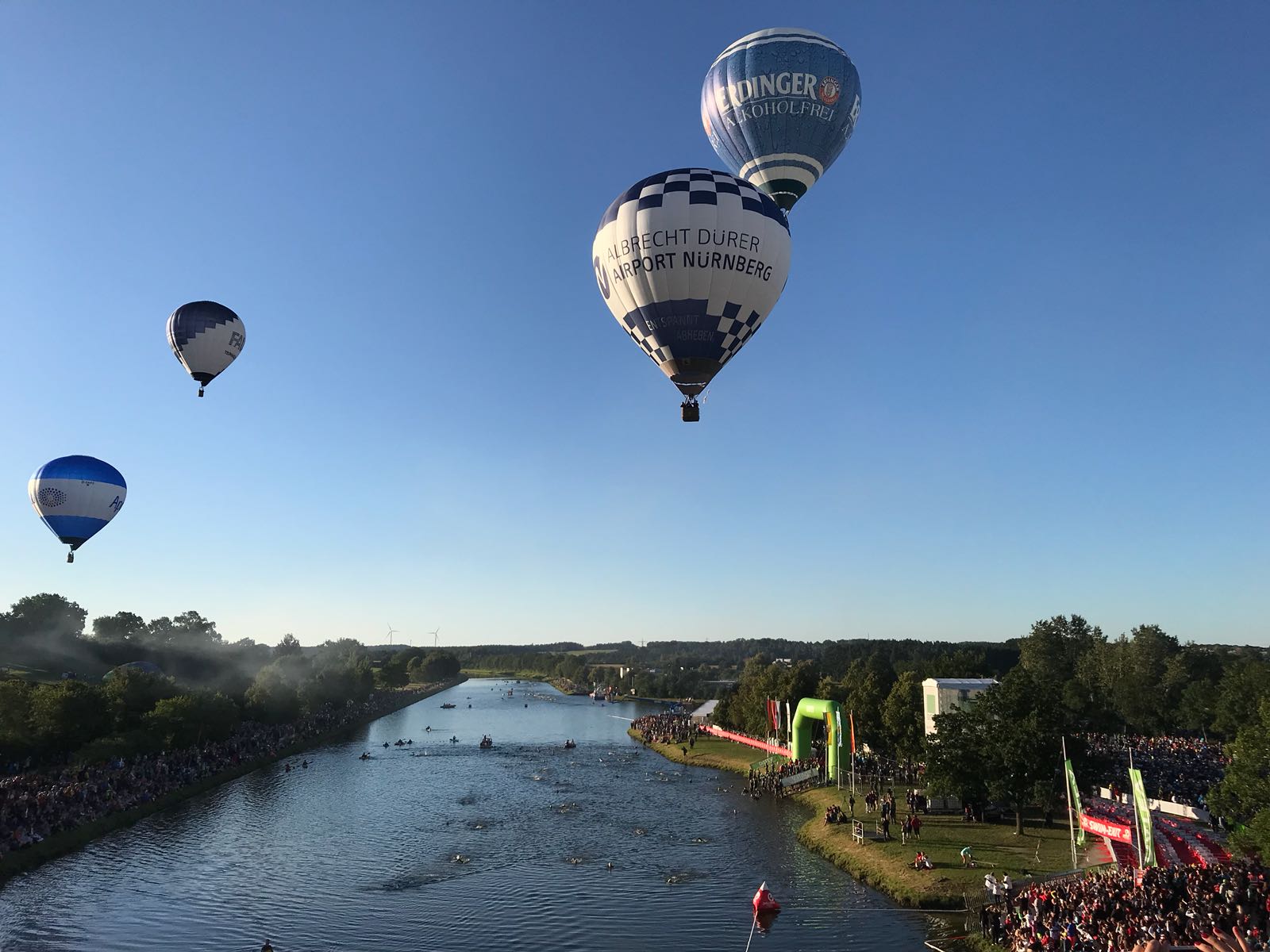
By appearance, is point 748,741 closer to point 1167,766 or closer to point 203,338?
point 1167,766

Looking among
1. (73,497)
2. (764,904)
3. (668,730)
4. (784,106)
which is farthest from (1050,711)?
(73,497)

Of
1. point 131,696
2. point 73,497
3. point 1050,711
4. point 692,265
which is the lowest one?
point 131,696

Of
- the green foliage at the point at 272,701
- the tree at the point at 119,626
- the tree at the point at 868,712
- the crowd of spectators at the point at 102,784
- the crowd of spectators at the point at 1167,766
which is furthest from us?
the tree at the point at 119,626

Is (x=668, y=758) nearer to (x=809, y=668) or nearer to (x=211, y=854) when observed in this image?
(x=809, y=668)

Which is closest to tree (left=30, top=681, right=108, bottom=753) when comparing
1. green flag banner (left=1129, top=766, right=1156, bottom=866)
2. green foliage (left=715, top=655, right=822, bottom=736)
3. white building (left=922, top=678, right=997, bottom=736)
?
green foliage (left=715, top=655, right=822, bottom=736)

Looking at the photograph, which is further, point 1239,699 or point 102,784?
point 1239,699

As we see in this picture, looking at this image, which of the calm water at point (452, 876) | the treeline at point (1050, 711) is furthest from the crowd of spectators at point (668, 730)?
the calm water at point (452, 876)

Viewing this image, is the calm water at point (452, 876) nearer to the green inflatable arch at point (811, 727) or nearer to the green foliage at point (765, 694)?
the green inflatable arch at point (811, 727)
